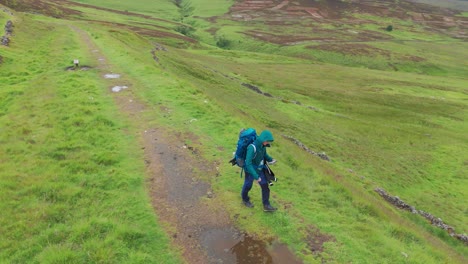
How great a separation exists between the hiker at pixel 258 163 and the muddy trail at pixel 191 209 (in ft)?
5.66

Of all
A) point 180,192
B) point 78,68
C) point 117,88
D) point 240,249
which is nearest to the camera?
point 240,249

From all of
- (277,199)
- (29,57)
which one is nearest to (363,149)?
(277,199)

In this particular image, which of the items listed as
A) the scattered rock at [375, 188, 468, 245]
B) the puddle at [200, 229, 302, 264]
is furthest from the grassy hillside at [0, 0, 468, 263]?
the scattered rock at [375, 188, 468, 245]

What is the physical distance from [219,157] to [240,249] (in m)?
7.77

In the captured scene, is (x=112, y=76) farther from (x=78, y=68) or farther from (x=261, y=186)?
(x=261, y=186)

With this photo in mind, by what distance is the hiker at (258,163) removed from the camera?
13.8m

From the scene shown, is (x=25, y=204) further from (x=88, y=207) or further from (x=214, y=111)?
(x=214, y=111)

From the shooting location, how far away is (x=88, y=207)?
1474cm

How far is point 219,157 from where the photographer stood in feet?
66.8

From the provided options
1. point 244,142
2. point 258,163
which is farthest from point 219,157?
point 244,142

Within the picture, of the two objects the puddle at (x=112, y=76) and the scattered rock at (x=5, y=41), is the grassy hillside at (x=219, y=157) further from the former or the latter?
the puddle at (x=112, y=76)

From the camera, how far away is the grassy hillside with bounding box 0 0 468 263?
13703mm

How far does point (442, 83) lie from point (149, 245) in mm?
94994

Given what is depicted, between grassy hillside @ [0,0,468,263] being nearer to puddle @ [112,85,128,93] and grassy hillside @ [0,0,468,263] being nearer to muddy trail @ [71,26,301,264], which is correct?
muddy trail @ [71,26,301,264]
